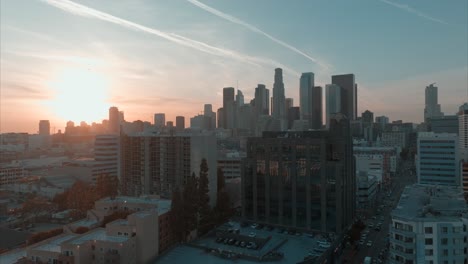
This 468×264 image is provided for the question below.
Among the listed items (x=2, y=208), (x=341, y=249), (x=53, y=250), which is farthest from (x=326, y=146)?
(x=2, y=208)

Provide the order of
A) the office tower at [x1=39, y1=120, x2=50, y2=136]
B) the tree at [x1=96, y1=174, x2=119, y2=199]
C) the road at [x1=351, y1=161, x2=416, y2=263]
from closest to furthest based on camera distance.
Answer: the road at [x1=351, y1=161, x2=416, y2=263]
the tree at [x1=96, y1=174, x2=119, y2=199]
the office tower at [x1=39, y1=120, x2=50, y2=136]

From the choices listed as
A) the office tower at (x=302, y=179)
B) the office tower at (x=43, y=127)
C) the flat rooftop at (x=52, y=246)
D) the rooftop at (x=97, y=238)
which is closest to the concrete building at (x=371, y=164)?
the office tower at (x=302, y=179)

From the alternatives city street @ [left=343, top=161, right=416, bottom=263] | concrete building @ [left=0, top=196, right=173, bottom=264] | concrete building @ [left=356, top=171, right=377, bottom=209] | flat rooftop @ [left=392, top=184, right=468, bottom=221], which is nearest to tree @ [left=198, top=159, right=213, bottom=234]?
concrete building @ [left=0, top=196, right=173, bottom=264]

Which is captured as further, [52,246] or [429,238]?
[52,246]

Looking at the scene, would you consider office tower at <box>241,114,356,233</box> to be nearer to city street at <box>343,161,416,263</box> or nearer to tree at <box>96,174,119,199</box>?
city street at <box>343,161,416,263</box>

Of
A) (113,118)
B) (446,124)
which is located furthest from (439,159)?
(113,118)

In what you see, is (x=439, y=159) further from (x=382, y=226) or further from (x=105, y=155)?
(x=105, y=155)

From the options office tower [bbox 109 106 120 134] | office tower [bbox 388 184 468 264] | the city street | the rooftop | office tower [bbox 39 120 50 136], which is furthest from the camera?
office tower [bbox 39 120 50 136]
